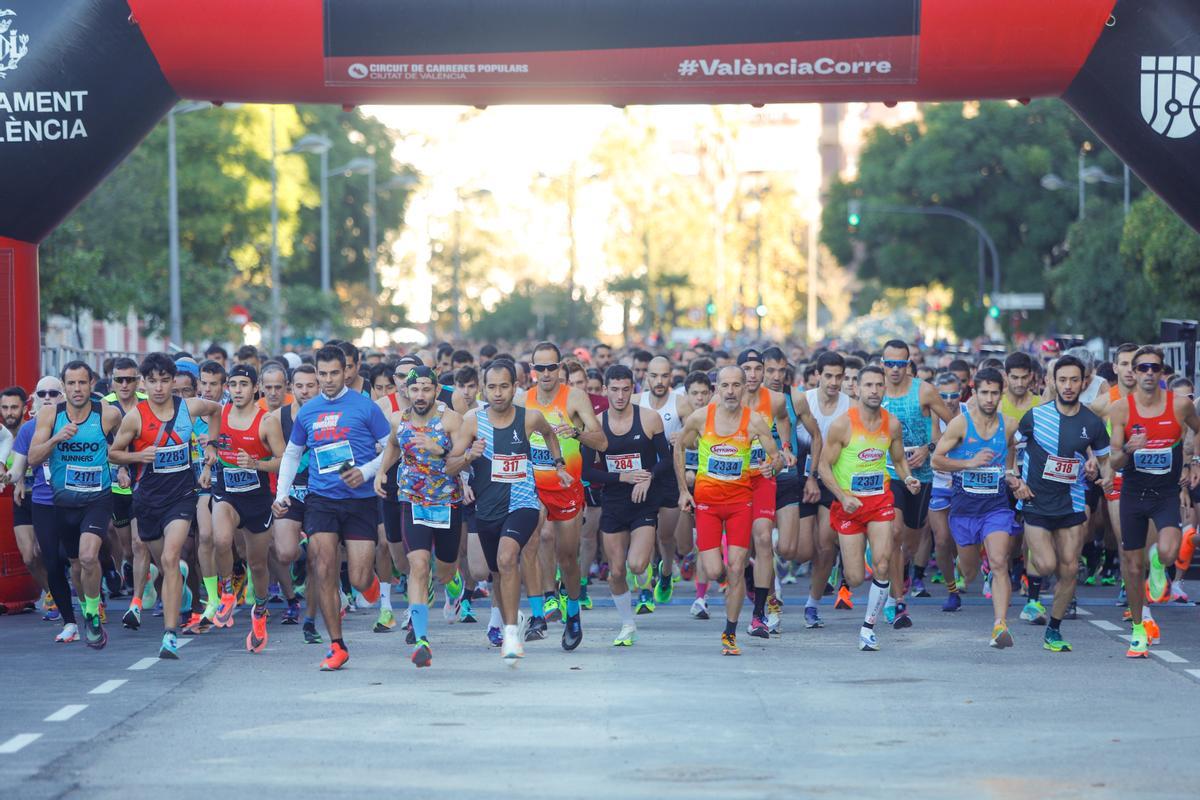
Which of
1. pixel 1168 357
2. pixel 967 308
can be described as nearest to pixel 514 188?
pixel 967 308

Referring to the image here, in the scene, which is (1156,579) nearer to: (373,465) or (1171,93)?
(1171,93)

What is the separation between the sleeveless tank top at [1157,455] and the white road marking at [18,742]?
7081 millimetres

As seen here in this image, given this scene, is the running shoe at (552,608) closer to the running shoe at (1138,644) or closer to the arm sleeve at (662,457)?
the arm sleeve at (662,457)

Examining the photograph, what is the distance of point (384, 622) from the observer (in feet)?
48.2

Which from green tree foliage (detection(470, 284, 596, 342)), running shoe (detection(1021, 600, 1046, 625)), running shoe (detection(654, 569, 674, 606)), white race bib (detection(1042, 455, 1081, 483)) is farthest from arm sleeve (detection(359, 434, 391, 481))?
green tree foliage (detection(470, 284, 596, 342))

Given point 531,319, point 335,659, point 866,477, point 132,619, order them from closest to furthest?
point 335,659, point 866,477, point 132,619, point 531,319

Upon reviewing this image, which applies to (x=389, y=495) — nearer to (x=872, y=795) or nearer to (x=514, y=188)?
(x=872, y=795)

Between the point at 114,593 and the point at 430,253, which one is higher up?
the point at 430,253

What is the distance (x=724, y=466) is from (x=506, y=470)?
151 centimetres

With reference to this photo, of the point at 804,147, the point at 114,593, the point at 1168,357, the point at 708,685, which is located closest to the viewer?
the point at 708,685

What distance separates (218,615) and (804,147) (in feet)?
518

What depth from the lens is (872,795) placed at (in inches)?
327

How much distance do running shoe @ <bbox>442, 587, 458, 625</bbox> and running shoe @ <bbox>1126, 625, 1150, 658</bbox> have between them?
16.1ft

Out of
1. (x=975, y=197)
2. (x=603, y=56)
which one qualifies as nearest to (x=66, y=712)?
(x=603, y=56)
